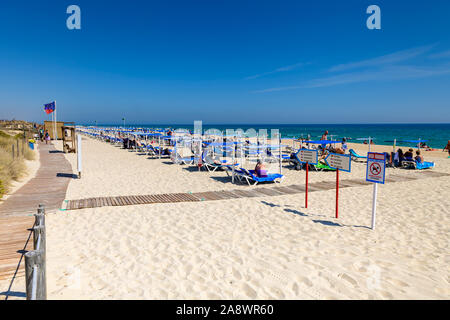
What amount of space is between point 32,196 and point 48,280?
4.37 m

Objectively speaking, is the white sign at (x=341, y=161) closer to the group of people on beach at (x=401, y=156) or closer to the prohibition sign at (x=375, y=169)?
the prohibition sign at (x=375, y=169)

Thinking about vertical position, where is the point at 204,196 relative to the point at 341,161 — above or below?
below

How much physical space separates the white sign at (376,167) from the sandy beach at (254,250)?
87 centimetres

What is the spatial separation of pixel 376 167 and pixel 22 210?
255 inches

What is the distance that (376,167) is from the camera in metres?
4.42

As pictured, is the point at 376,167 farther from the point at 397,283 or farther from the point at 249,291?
the point at 249,291

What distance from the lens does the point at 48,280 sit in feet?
9.49

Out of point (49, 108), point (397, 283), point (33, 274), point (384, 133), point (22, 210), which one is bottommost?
point (397, 283)

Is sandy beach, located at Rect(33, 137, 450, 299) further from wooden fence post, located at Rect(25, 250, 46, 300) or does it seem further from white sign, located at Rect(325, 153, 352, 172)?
white sign, located at Rect(325, 153, 352, 172)

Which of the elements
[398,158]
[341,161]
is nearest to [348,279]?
[341,161]

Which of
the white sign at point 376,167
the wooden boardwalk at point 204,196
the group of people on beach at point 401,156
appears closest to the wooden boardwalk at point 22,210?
the wooden boardwalk at point 204,196

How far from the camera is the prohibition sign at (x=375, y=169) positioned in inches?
173
